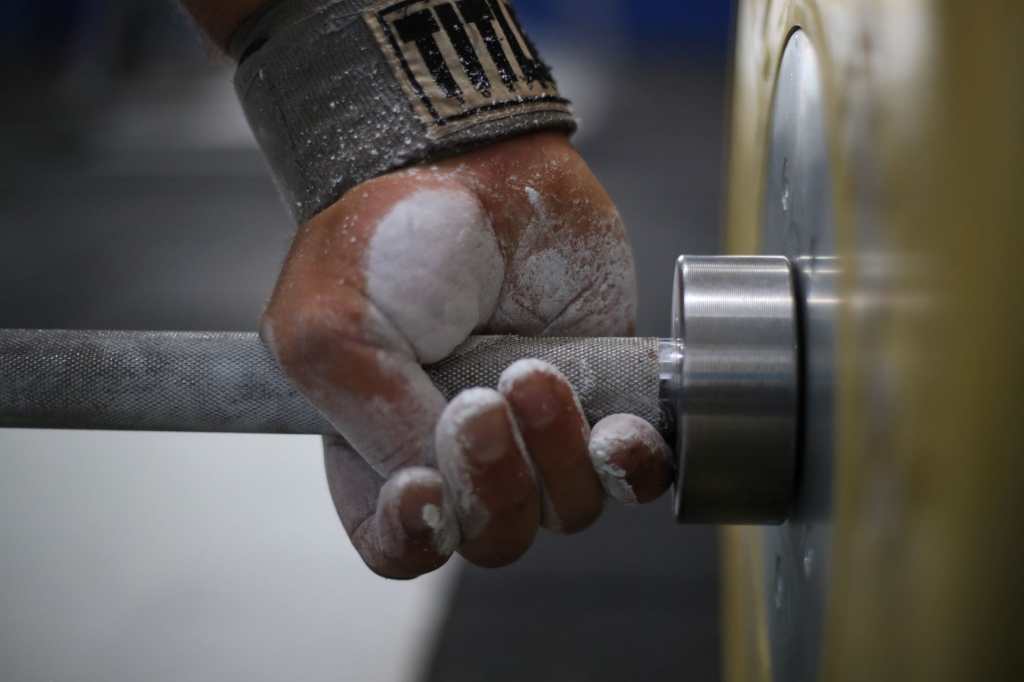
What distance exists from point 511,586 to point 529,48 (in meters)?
0.76

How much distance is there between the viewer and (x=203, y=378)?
514 millimetres

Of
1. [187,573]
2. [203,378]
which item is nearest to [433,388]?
[203,378]

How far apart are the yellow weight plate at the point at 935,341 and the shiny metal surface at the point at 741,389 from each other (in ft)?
0.28

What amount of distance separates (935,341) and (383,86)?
33 cm

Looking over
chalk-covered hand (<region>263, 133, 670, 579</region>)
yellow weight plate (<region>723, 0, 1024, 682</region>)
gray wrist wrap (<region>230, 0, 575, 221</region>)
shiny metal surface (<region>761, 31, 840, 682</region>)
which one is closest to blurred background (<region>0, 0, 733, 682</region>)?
gray wrist wrap (<region>230, 0, 575, 221</region>)

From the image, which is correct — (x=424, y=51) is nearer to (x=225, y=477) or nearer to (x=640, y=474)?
(x=640, y=474)

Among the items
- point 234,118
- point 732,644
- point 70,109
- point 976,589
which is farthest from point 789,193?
point 70,109

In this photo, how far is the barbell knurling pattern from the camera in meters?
0.49

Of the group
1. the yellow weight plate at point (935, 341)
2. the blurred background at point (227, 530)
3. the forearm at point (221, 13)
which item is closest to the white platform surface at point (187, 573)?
the blurred background at point (227, 530)

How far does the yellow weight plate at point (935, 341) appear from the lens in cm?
29

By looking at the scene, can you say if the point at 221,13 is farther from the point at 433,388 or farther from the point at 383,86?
the point at 433,388

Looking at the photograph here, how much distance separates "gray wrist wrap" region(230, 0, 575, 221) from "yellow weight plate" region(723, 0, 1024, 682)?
0.71ft

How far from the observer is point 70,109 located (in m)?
2.53

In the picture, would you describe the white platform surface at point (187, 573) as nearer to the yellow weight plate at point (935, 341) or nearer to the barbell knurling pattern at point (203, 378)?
the barbell knurling pattern at point (203, 378)
